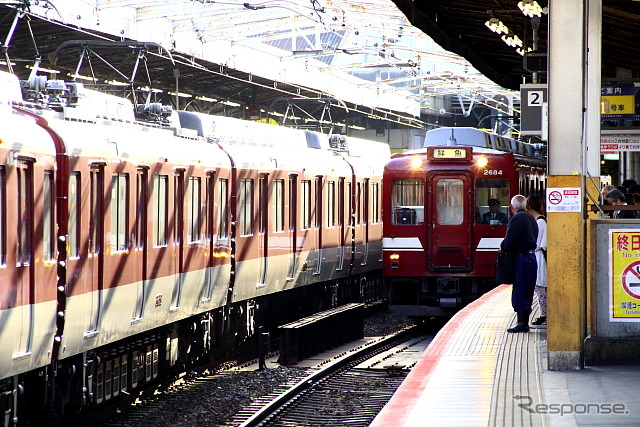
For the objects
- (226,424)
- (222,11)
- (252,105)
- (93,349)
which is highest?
(222,11)

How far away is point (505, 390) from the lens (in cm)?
926

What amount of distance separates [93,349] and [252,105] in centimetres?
1937

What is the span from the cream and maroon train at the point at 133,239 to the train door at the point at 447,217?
213 cm

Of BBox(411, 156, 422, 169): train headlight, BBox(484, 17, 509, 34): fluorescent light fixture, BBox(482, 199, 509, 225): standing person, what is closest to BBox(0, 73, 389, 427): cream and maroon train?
BBox(411, 156, 422, 169): train headlight

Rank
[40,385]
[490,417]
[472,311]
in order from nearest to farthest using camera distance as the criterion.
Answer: [490,417] → [40,385] → [472,311]

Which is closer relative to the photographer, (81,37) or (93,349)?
(93,349)

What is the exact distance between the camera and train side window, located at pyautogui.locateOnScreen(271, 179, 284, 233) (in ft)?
59.4

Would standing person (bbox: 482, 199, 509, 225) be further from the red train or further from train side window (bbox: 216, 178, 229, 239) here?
train side window (bbox: 216, 178, 229, 239)

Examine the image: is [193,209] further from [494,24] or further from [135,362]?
[494,24]

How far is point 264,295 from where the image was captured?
61.3 ft

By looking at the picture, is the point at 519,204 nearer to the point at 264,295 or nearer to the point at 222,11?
the point at 264,295

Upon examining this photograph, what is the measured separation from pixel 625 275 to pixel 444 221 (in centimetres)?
951

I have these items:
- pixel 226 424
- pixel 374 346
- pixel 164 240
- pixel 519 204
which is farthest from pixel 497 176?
pixel 226 424

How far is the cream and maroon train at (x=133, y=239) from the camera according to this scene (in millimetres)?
9477
